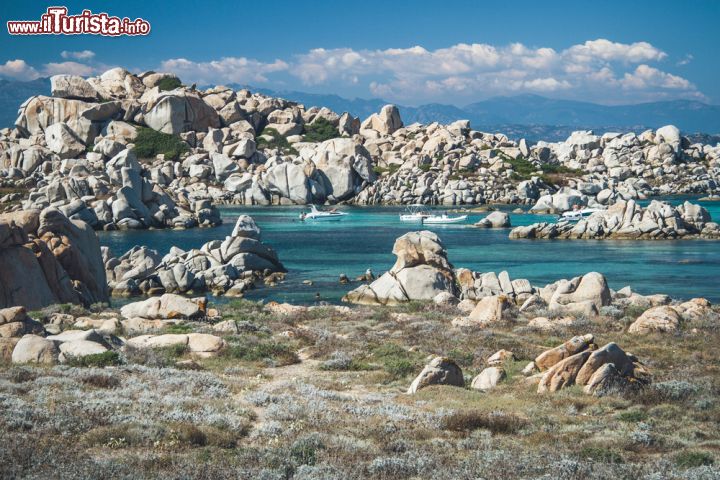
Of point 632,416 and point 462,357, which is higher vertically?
point 632,416

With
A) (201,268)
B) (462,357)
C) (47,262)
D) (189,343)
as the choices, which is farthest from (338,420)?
(201,268)

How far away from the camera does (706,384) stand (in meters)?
19.9

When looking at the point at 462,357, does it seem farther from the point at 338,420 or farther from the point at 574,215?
the point at 574,215

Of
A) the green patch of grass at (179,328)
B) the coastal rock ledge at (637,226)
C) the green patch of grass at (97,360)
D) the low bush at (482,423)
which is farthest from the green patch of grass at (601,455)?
the coastal rock ledge at (637,226)

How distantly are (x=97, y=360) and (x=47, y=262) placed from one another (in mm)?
18671

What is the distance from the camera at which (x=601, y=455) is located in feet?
45.8

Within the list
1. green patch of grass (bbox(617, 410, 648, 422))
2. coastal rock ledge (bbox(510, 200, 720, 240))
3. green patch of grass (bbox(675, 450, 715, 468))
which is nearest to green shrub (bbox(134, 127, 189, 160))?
coastal rock ledge (bbox(510, 200, 720, 240))

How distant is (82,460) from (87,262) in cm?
3200

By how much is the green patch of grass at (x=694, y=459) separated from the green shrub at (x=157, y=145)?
174330 mm

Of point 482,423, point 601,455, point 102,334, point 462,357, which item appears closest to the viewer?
point 601,455

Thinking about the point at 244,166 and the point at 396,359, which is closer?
the point at 396,359

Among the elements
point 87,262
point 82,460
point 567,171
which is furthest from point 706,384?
point 567,171

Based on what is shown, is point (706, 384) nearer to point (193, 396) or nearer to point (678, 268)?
point (193, 396)

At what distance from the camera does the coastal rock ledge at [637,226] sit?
322ft
